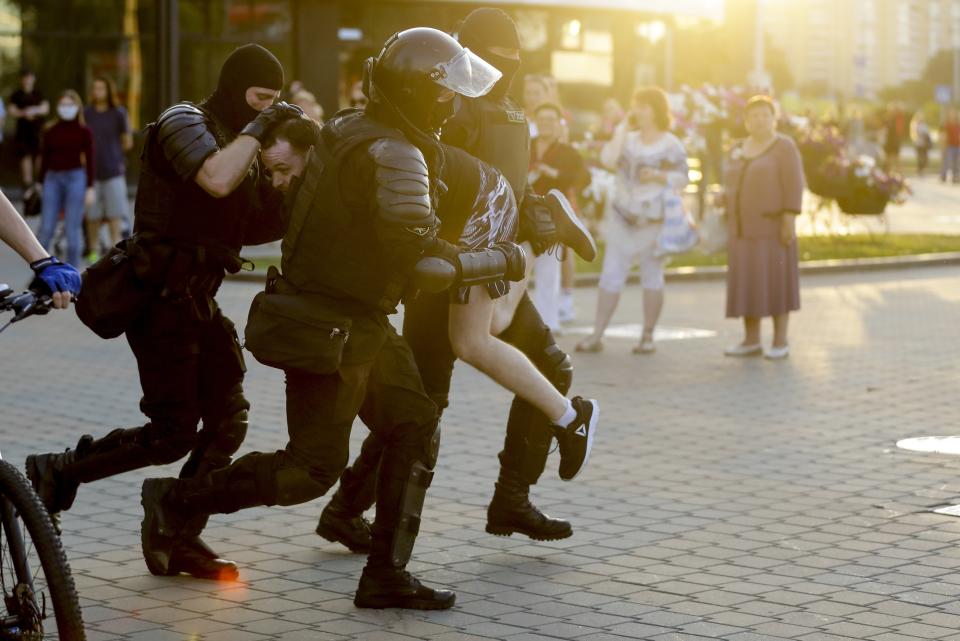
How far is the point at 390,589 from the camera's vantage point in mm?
5164

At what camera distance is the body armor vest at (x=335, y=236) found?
16.3 feet

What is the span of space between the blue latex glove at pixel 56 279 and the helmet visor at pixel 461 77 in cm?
123

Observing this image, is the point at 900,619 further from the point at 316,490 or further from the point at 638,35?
the point at 638,35

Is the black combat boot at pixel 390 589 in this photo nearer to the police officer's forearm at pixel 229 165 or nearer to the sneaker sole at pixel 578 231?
the police officer's forearm at pixel 229 165

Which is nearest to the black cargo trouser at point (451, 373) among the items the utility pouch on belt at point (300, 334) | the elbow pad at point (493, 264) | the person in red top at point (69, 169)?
the elbow pad at point (493, 264)

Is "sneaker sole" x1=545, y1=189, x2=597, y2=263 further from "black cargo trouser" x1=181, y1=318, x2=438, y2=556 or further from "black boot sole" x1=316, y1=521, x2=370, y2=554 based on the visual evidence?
"black boot sole" x1=316, y1=521, x2=370, y2=554

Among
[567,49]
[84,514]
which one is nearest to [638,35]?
[567,49]

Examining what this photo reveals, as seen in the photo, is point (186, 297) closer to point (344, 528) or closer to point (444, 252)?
point (444, 252)

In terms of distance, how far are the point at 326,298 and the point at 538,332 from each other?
1.33m

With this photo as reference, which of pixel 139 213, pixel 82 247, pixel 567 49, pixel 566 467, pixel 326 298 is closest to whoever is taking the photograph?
pixel 326 298

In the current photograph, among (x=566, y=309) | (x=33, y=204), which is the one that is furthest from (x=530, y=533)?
(x=33, y=204)

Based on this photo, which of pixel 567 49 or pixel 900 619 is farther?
pixel 567 49

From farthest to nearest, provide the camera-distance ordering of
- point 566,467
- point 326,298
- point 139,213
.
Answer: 1. point 566,467
2. point 139,213
3. point 326,298

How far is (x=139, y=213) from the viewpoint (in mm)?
5418
